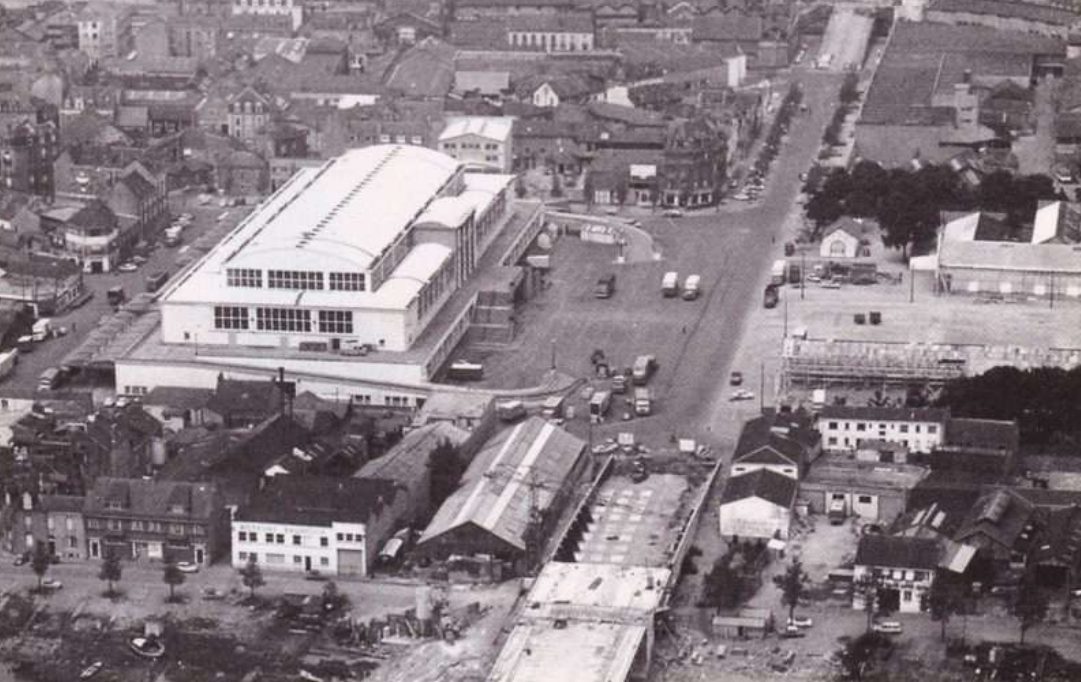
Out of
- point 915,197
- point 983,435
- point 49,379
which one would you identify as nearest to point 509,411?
point 983,435

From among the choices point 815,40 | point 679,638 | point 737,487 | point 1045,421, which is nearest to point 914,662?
point 679,638

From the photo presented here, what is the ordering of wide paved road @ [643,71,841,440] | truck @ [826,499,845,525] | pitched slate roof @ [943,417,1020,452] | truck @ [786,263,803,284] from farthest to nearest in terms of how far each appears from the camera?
truck @ [786,263,803,284]
wide paved road @ [643,71,841,440]
pitched slate roof @ [943,417,1020,452]
truck @ [826,499,845,525]

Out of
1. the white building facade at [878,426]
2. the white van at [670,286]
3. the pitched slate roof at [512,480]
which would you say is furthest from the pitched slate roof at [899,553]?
the white van at [670,286]

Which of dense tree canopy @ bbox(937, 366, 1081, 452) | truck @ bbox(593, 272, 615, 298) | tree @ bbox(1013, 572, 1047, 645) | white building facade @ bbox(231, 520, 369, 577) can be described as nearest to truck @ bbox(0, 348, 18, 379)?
white building facade @ bbox(231, 520, 369, 577)

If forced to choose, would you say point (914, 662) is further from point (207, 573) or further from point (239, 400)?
point (239, 400)

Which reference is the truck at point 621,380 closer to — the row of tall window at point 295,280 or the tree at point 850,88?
the row of tall window at point 295,280

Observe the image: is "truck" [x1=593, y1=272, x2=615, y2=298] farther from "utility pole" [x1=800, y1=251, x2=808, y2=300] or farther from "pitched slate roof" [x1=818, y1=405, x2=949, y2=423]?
"pitched slate roof" [x1=818, y1=405, x2=949, y2=423]

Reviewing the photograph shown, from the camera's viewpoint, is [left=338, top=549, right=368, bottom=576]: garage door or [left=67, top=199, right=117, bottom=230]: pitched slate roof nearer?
[left=338, top=549, right=368, bottom=576]: garage door
